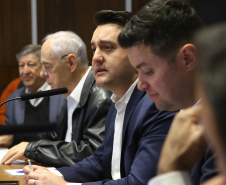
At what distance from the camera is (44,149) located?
8.98 ft

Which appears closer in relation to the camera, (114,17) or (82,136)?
(114,17)

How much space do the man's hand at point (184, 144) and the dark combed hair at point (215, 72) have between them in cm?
35

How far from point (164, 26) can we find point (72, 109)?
1600 millimetres

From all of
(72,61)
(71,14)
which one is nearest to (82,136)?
(72,61)

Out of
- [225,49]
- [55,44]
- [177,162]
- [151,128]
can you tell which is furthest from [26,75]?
[225,49]

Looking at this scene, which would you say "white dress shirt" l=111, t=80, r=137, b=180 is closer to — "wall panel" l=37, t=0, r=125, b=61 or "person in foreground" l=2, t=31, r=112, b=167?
"person in foreground" l=2, t=31, r=112, b=167

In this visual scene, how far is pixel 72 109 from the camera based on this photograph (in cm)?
312

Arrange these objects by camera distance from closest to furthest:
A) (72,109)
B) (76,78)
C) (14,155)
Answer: (14,155)
(72,109)
(76,78)

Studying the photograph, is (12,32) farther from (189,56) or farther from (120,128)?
(189,56)

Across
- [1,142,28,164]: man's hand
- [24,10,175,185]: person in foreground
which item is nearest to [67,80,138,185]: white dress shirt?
[24,10,175,185]: person in foreground

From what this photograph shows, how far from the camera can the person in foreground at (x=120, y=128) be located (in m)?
1.88

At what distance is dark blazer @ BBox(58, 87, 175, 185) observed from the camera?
183cm

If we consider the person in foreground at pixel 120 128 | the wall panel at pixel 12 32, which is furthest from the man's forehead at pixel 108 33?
the wall panel at pixel 12 32

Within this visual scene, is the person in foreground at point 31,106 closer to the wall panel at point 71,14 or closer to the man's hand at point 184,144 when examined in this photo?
the wall panel at point 71,14
